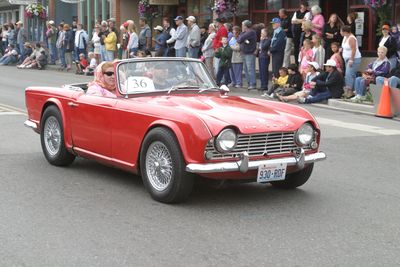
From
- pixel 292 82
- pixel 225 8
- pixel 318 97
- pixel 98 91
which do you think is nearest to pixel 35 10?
pixel 225 8

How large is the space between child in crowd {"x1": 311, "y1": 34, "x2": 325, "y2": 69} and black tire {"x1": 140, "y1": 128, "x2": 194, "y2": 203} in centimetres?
1152

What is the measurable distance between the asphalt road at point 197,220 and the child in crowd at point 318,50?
890 cm

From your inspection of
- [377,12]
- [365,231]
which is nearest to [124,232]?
[365,231]

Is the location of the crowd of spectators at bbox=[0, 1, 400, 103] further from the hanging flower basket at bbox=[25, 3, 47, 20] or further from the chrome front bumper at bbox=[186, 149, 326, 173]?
the hanging flower basket at bbox=[25, 3, 47, 20]

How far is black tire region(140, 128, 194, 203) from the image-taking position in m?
6.11

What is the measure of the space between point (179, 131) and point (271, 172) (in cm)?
95

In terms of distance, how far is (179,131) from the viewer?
6.11m

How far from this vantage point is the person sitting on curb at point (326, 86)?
16.5 meters

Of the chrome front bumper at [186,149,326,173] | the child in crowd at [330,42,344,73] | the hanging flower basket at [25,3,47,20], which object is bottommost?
the chrome front bumper at [186,149,326,173]

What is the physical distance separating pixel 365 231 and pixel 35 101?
4.69m

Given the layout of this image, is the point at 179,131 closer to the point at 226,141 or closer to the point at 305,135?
the point at 226,141

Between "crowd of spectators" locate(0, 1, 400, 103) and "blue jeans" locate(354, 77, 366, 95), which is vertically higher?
"crowd of spectators" locate(0, 1, 400, 103)

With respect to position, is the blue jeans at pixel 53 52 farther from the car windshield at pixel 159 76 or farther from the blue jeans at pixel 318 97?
the car windshield at pixel 159 76

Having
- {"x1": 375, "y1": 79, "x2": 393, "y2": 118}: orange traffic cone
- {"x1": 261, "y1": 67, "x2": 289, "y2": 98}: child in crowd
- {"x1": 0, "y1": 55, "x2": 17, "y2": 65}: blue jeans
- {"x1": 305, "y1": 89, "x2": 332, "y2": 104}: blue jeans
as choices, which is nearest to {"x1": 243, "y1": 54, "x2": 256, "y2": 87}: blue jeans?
{"x1": 261, "y1": 67, "x2": 289, "y2": 98}: child in crowd
